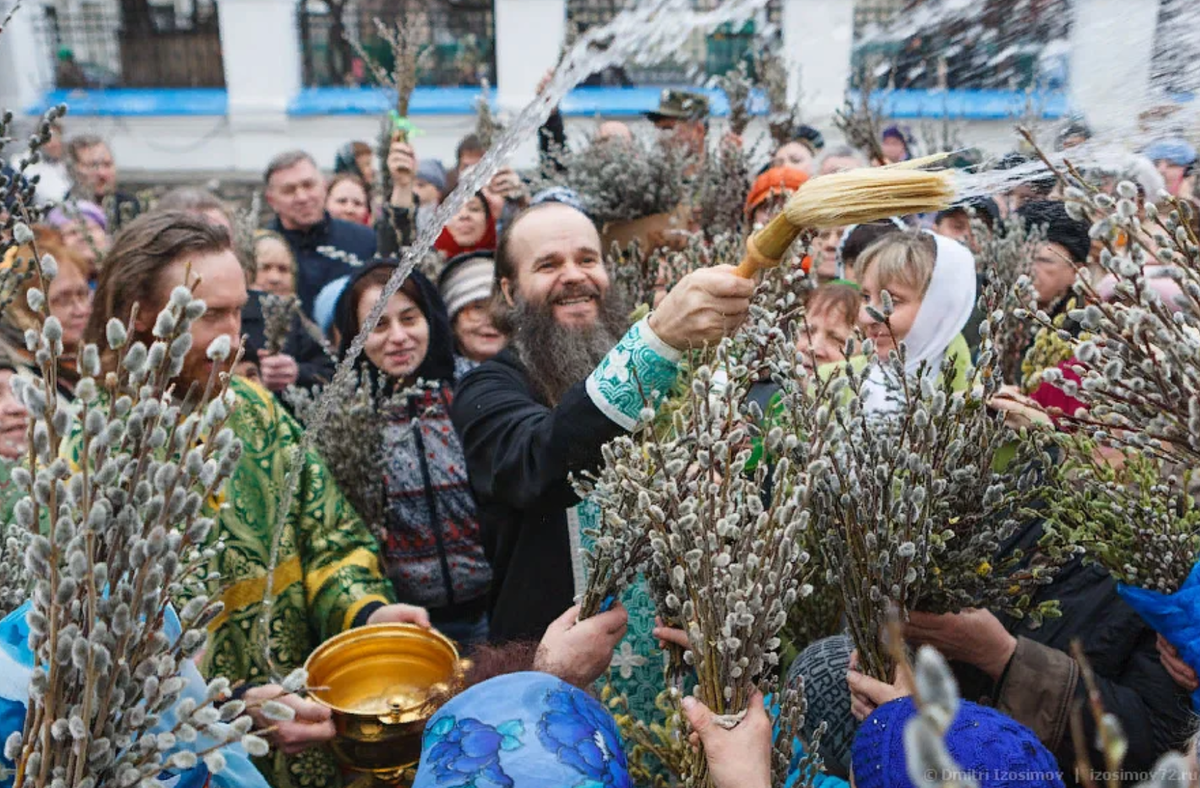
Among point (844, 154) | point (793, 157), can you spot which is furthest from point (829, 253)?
point (844, 154)

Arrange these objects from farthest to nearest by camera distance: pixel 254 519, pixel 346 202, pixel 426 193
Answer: pixel 346 202
pixel 426 193
pixel 254 519

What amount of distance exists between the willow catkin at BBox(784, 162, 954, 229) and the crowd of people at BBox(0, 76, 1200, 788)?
0.62 ft

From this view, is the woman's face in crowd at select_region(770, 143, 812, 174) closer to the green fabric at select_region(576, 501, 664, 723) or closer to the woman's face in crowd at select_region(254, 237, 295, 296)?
the woman's face in crowd at select_region(254, 237, 295, 296)

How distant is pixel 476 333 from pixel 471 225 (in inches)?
58.7

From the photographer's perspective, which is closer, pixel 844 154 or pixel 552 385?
pixel 552 385

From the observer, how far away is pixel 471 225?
5113 millimetres

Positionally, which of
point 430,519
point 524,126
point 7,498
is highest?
point 524,126

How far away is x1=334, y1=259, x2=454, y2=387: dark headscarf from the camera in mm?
3531

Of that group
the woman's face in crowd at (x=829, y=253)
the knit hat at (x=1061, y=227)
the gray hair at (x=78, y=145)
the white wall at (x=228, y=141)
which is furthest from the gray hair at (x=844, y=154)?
the white wall at (x=228, y=141)

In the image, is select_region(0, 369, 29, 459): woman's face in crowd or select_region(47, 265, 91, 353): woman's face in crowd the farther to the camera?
select_region(47, 265, 91, 353): woman's face in crowd

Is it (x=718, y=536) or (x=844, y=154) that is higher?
(x=844, y=154)

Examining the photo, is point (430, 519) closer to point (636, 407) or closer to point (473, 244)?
point (636, 407)

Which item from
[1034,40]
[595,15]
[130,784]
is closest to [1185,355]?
[130,784]

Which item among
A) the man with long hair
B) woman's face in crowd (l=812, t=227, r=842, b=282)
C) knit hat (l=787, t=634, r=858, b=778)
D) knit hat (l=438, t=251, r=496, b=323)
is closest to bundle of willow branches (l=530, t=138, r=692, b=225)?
knit hat (l=438, t=251, r=496, b=323)
